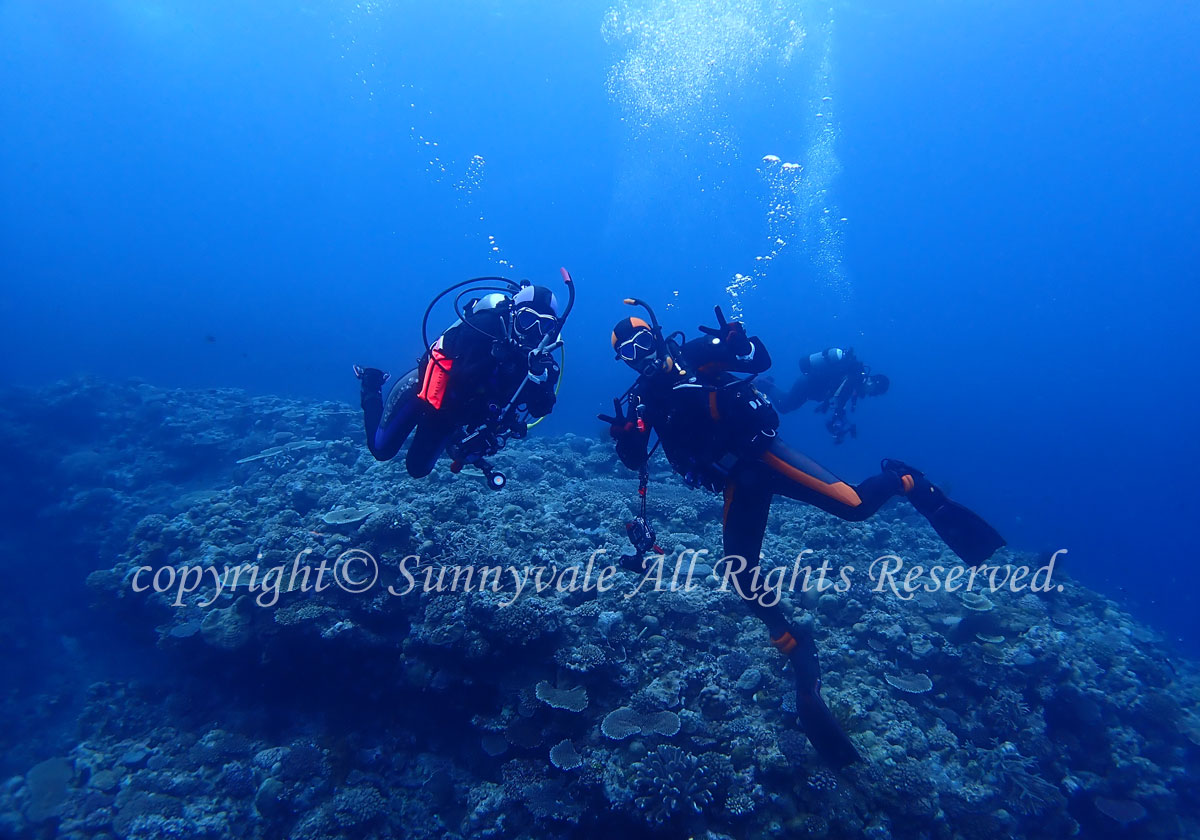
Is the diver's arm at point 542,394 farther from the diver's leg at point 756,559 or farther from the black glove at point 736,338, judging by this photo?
the diver's leg at point 756,559

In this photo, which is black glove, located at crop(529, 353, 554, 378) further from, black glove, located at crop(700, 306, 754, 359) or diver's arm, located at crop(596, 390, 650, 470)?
black glove, located at crop(700, 306, 754, 359)

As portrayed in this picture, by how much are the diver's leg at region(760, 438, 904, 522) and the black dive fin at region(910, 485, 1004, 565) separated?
71 centimetres

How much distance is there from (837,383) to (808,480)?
12009 millimetres

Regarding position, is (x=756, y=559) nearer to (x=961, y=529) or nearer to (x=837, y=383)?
(x=961, y=529)

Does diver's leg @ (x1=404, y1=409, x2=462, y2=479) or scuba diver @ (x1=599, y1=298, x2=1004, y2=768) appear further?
diver's leg @ (x1=404, y1=409, x2=462, y2=479)

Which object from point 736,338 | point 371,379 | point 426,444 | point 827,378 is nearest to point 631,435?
point 736,338

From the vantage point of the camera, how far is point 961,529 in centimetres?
602

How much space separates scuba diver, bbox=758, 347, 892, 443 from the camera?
15531mm

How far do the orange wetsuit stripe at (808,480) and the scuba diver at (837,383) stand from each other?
1021 cm

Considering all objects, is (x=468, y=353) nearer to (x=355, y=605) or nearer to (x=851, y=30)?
(x=355, y=605)

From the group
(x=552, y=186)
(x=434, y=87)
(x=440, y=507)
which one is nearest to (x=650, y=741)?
(x=440, y=507)

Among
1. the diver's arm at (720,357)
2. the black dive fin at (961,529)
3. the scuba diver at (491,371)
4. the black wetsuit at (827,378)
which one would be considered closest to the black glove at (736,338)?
the diver's arm at (720,357)

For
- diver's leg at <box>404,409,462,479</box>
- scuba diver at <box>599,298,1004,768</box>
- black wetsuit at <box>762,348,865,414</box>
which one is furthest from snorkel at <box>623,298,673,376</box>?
black wetsuit at <box>762,348,865,414</box>

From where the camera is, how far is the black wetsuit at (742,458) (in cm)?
552
